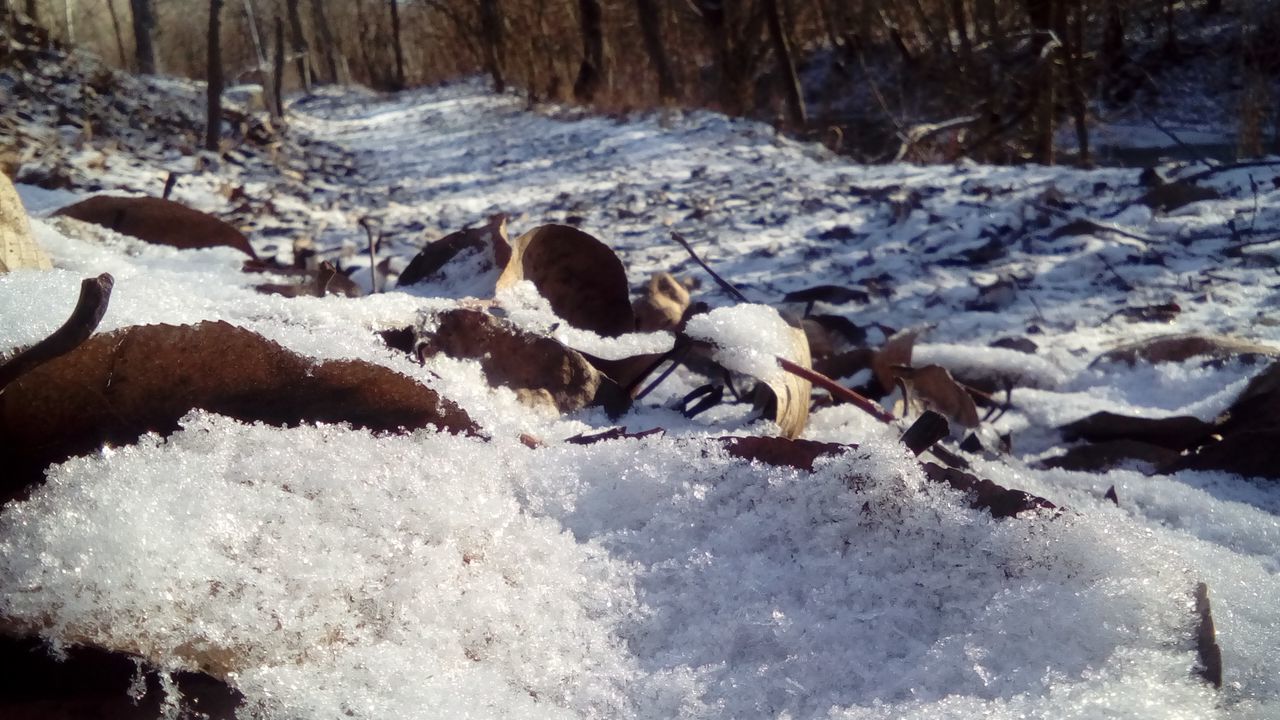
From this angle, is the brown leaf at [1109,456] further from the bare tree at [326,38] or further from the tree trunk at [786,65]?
the bare tree at [326,38]

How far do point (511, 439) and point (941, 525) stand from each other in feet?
1.31

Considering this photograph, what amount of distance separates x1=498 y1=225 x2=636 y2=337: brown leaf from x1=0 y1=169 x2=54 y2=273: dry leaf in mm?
611

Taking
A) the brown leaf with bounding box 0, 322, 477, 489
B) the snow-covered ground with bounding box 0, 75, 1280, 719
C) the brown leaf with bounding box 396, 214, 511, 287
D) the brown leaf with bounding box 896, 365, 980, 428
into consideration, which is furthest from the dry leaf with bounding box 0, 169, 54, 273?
the brown leaf with bounding box 896, 365, 980, 428

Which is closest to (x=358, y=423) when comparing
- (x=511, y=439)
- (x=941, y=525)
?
(x=511, y=439)

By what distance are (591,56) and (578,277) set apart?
13.5m

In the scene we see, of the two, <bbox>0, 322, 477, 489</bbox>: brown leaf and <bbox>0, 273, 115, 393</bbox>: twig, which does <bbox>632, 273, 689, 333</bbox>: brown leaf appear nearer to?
<bbox>0, 322, 477, 489</bbox>: brown leaf

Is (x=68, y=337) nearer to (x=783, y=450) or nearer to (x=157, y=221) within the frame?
(x=783, y=450)

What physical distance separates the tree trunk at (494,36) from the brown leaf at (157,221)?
18.0m

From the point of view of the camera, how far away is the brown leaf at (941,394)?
4.20 feet

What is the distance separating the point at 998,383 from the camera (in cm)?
163

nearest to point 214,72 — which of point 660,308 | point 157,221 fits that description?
point 157,221

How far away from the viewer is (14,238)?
1.02m

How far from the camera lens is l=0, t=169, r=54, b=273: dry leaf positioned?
3.22 ft

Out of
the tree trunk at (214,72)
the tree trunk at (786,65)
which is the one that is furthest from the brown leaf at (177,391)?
the tree trunk at (786,65)
